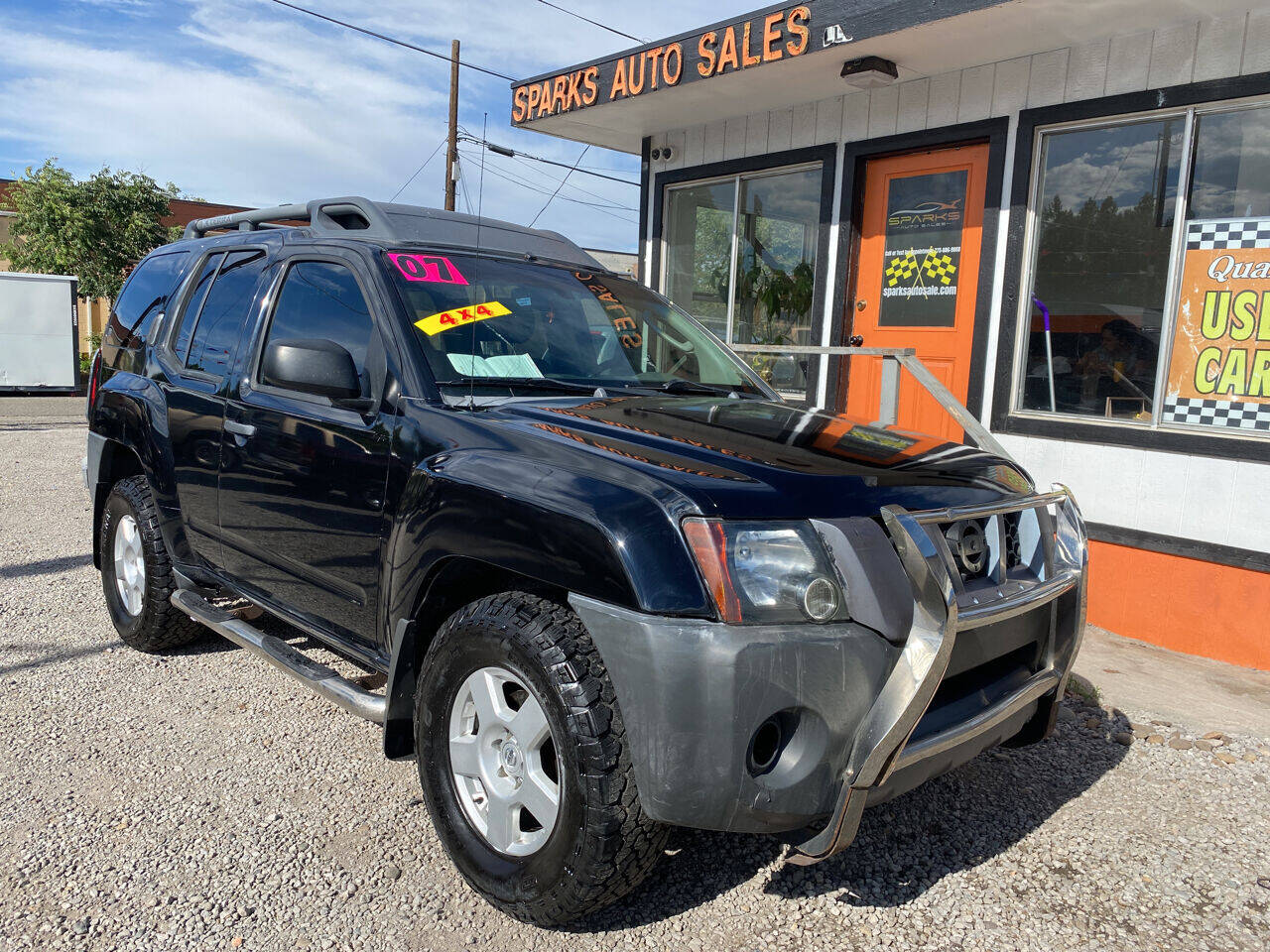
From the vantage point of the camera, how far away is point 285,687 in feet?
13.6

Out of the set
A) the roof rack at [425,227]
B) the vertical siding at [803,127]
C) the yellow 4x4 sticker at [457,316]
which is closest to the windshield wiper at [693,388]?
the yellow 4x4 sticker at [457,316]

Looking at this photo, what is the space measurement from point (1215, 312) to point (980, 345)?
1408 millimetres

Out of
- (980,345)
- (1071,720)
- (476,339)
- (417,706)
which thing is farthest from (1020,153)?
(417,706)

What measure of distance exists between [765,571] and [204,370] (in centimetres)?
287

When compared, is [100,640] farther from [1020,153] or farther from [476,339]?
[1020,153]

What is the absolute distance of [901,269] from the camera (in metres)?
7.01

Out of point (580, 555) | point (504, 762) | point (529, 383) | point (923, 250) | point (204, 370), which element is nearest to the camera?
point (580, 555)

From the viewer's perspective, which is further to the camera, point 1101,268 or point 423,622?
point 1101,268

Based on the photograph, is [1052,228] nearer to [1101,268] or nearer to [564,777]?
[1101,268]

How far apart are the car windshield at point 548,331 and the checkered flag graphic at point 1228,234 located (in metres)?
3.14

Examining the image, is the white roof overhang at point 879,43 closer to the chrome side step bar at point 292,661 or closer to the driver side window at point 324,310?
the driver side window at point 324,310

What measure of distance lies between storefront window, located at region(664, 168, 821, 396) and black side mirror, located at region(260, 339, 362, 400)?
5.23m

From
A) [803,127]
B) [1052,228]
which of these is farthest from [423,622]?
[803,127]

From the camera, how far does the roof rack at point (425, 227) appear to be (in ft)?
11.9
